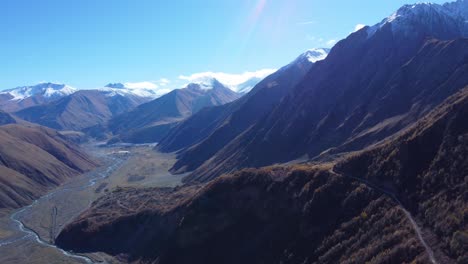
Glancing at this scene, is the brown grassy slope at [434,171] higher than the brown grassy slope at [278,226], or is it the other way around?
the brown grassy slope at [434,171]

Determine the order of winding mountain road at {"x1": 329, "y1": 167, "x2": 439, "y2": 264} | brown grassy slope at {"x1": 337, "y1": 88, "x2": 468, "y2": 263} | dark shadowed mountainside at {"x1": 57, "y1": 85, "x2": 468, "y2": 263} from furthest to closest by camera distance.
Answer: dark shadowed mountainside at {"x1": 57, "y1": 85, "x2": 468, "y2": 263}, brown grassy slope at {"x1": 337, "y1": 88, "x2": 468, "y2": 263}, winding mountain road at {"x1": 329, "y1": 167, "x2": 439, "y2": 264}

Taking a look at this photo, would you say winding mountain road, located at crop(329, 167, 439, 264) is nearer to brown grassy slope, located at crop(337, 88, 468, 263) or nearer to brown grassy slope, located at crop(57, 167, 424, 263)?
brown grassy slope, located at crop(57, 167, 424, 263)

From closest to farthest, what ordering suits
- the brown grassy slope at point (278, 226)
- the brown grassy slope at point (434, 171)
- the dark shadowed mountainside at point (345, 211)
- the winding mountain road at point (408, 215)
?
the winding mountain road at point (408, 215)
the brown grassy slope at point (434, 171)
the dark shadowed mountainside at point (345, 211)
the brown grassy slope at point (278, 226)

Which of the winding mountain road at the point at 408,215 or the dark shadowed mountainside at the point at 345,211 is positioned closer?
the winding mountain road at the point at 408,215

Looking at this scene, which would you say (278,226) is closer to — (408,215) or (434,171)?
(408,215)

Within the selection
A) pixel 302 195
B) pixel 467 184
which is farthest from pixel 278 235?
pixel 467 184

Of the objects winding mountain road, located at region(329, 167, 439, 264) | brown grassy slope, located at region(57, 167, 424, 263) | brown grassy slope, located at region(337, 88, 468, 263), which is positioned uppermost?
brown grassy slope, located at region(337, 88, 468, 263)

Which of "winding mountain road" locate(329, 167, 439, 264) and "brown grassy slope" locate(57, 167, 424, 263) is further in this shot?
"brown grassy slope" locate(57, 167, 424, 263)

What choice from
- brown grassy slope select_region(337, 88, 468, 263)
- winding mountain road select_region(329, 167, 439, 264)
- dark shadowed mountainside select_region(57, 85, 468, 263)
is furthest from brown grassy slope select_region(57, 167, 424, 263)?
brown grassy slope select_region(337, 88, 468, 263)

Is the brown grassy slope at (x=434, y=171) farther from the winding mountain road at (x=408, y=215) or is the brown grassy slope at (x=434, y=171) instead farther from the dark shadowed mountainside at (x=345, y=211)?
the winding mountain road at (x=408, y=215)

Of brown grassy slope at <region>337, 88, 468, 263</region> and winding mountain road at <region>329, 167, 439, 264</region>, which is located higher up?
brown grassy slope at <region>337, 88, 468, 263</region>

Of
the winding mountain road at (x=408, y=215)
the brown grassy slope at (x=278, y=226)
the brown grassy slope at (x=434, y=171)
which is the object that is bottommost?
the brown grassy slope at (x=278, y=226)

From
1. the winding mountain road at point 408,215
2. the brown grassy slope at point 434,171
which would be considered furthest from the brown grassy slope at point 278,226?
the brown grassy slope at point 434,171
